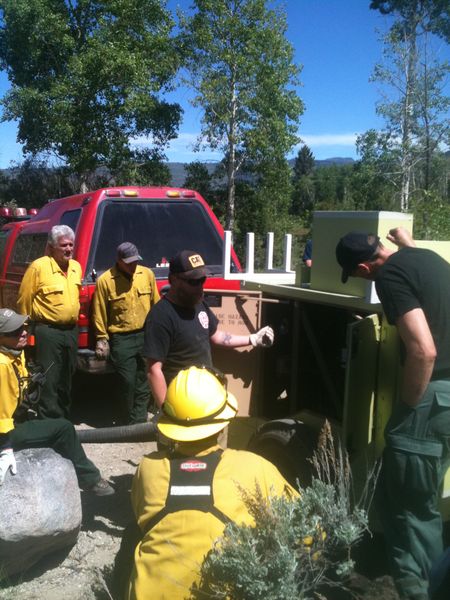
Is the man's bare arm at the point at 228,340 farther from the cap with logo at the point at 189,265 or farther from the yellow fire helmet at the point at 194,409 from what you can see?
the yellow fire helmet at the point at 194,409

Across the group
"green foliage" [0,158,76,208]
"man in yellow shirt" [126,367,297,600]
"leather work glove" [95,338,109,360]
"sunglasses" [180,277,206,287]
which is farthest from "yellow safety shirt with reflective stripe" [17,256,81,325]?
"green foliage" [0,158,76,208]

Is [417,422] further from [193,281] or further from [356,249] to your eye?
[193,281]

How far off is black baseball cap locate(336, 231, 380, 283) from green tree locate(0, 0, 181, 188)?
19.6 meters

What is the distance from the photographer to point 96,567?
3633mm

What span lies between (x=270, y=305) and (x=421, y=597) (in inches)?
84.5

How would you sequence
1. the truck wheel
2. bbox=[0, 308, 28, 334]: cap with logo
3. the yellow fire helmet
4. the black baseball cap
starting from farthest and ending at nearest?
bbox=[0, 308, 28, 334]: cap with logo → the truck wheel → the black baseball cap → the yellow fire helmet

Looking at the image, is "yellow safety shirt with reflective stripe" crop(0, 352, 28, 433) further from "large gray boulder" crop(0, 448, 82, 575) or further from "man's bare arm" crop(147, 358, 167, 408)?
"man's bare arm" crop(147, 358, 167, 408)

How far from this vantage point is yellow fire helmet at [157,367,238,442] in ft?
8.30

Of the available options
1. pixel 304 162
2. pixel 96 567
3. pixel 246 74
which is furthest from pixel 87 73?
pixel 304 162

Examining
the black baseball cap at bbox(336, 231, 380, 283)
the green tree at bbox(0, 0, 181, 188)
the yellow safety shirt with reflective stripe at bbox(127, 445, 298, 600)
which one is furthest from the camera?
the green tree at bbox(0, 0, 181, 188)

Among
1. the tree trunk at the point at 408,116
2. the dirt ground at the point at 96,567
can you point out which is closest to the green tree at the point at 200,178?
the tree trunk at the point at 408,116

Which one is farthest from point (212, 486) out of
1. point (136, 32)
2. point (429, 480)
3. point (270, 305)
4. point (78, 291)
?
point (136, 32)

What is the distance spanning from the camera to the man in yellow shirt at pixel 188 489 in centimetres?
230

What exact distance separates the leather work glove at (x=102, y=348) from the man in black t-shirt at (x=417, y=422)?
11.1 ft
